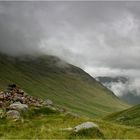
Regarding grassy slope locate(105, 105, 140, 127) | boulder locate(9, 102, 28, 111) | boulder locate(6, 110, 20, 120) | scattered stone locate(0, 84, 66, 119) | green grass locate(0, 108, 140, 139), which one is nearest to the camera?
green grass locate(0, 108, 140, 139)

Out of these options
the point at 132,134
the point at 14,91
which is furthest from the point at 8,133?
the point at 14,91

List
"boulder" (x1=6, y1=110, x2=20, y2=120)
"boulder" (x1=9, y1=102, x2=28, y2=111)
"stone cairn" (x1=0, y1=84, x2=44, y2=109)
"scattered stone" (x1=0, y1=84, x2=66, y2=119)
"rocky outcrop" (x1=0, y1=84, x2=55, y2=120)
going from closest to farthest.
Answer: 1. "boulder" (x1=6, y1=110, x2=20, y2=120)
2. "rocky outcrop" (x1=0, y1=84, x2=55, y2=120)
3. "scattered stone" (x1=0, y1=84, x2=66, y2=119)
4. "boulder" (x1=9, y1=102, x2=28, y2=111)
5. "stone cairn" (x1=0, y1=84, x2=44, y2=109)

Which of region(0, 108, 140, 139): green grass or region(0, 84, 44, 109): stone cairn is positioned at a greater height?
region(0, 84, 44, 109): stone cairn

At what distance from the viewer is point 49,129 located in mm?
30500

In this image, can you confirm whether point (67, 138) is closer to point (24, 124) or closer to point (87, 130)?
point (87, 130)

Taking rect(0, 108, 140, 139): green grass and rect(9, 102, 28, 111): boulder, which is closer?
rect(0, 108, 140, 139): green grass

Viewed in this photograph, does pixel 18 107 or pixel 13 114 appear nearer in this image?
pixel 13 114

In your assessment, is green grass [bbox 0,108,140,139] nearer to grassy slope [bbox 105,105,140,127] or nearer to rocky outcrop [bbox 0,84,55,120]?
rocky outcrop [bbox 0,84,55,120]

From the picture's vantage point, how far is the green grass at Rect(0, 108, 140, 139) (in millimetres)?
28422

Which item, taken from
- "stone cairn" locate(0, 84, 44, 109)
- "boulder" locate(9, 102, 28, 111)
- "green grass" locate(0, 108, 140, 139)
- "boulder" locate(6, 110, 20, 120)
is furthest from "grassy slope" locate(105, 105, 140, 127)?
"boulder" locate(6, 110, 20, 120)

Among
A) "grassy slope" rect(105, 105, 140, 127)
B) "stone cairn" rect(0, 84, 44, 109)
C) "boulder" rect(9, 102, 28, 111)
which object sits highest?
"grassy slope" rect(105, 105, 140, 127)

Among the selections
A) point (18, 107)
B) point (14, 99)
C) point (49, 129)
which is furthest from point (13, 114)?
point (14, 99)

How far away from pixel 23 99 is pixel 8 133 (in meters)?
12.6

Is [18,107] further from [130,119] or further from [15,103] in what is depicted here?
[130,119]
